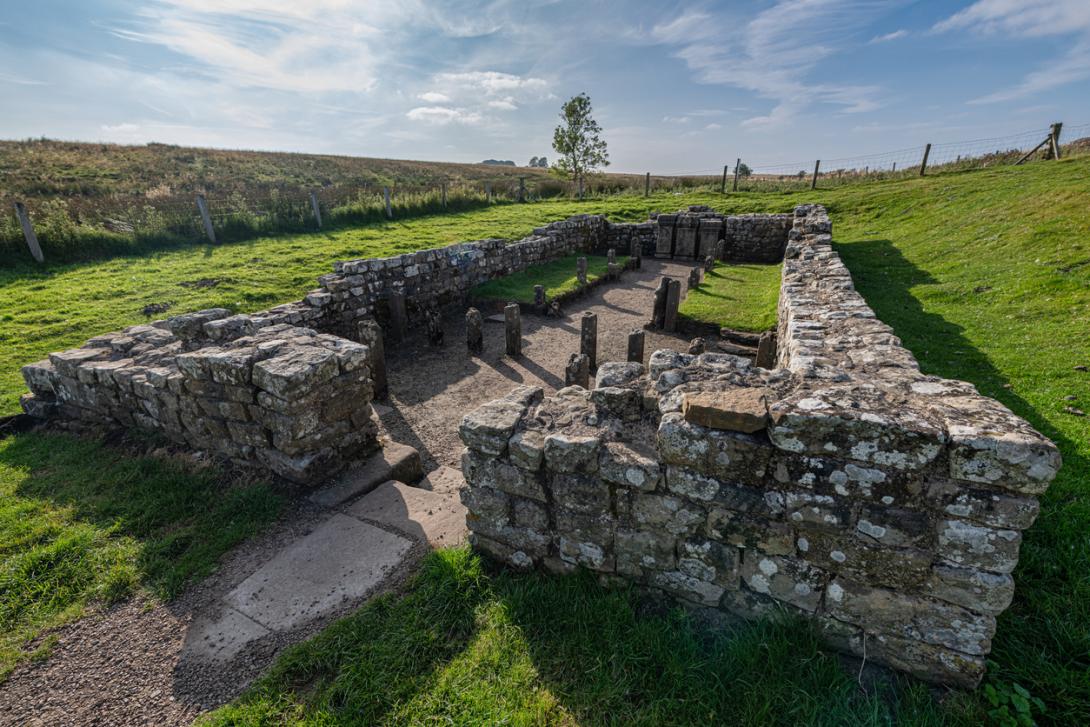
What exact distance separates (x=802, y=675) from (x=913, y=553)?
1042 millimetres

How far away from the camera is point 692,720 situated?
9.06ft

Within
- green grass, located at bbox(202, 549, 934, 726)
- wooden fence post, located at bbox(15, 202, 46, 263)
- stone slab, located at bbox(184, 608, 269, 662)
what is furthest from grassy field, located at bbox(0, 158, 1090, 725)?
wooden fence post, located at bbox(15, 202, 46, 263)

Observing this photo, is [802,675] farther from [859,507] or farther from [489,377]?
[489,377]

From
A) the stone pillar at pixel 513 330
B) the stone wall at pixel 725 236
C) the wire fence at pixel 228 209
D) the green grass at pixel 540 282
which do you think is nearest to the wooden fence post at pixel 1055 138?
the wire fence at pixel 228 209

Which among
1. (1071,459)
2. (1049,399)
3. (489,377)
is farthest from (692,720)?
(489,377)

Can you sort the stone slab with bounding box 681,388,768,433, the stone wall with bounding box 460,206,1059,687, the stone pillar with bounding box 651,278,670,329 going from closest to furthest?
the stone wall with bounding box 460,206,1059,687 < the stone slab with bounding box 681,388,768,433 < the stone pillar with bounding box 651,278,670,329

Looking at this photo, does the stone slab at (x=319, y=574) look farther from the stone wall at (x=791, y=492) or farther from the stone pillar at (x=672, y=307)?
the stone pillar at (x=672, y=307)

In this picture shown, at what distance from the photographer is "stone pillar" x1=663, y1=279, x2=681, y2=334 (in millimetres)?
11578

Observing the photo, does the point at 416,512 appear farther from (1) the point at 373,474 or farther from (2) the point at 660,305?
(2) the point at 660,305

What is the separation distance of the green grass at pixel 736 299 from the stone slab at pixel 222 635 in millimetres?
10564

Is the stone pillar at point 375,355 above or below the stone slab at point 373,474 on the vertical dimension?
above

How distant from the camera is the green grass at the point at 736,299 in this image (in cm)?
1143

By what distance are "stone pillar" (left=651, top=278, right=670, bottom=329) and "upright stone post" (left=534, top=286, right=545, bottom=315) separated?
315 centimetres

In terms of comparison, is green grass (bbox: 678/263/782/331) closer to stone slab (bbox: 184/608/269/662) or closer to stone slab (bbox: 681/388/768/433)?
stone slab (bbox: 681/388/768/433)
